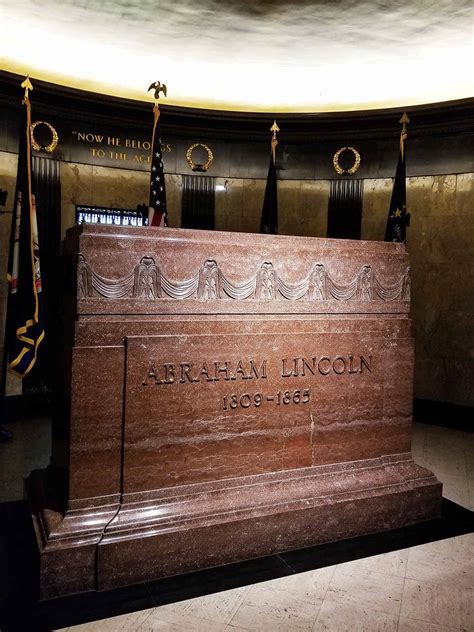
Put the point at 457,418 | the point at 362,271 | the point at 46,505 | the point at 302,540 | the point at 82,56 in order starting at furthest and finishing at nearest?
the point at 457,418, the point at 82,56, the point at 362,271, the point at 302,540, the point at 46,505

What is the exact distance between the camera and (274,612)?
8.35 ft

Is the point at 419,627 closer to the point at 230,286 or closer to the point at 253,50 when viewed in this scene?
the point at 230,286

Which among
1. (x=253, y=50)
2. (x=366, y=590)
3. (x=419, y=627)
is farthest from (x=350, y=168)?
(x=419, y=627)

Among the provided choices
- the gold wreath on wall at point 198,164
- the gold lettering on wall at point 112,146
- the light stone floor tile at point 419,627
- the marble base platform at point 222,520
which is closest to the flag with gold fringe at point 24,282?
the marble base platform at point 222,520

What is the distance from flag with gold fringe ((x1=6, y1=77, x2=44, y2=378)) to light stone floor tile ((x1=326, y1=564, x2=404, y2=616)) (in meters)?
2.35

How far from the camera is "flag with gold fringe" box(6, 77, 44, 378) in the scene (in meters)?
3.57

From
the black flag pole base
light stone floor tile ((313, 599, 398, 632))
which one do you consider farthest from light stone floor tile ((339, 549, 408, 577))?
the black flag pole base

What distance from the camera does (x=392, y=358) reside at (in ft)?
12.0

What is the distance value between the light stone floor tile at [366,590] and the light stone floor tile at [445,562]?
0.57ft

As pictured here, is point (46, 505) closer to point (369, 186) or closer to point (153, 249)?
point (153, 249)

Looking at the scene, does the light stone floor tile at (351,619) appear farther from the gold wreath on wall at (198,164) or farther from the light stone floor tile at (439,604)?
the gold wreath on wall at (198,164)

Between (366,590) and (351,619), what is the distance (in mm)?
281

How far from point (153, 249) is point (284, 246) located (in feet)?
2.83

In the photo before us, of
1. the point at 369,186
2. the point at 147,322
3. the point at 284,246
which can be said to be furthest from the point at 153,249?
the point at 369,186
